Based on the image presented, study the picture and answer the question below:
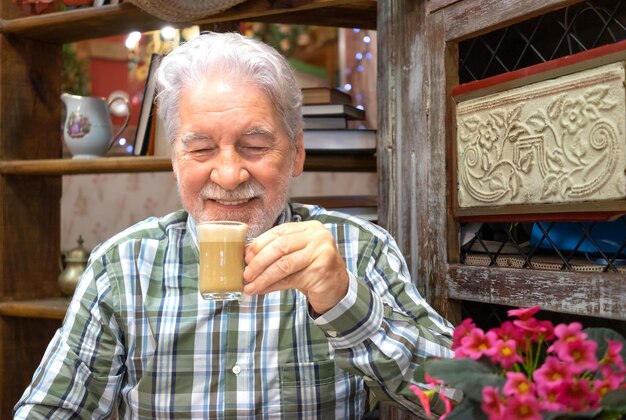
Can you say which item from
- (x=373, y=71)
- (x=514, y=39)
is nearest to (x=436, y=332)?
(x=514, y=39)

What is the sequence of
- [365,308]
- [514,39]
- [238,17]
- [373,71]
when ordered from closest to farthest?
[365,308] < [514,39] < [238,17] < [373,71]

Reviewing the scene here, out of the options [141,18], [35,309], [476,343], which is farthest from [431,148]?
[35,309]

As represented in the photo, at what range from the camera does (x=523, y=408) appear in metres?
0.79

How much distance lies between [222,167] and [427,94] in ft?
1.66

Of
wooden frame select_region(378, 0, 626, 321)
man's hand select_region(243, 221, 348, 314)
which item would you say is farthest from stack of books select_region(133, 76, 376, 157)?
man's hand select_region(243, 221, 348, 314)

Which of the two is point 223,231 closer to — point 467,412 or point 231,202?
point 231,202

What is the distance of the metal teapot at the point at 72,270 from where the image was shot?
2.50 metres

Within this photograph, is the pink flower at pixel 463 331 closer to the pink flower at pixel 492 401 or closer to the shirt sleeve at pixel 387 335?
the pink flower at pixel 492 401

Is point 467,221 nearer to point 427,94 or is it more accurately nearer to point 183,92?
point 427,94

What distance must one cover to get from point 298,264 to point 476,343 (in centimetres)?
44

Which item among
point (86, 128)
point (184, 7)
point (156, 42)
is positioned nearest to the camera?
point (184, 7)

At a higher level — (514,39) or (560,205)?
(514,39)

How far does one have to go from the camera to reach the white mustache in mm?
1534

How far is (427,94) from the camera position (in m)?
1.67
